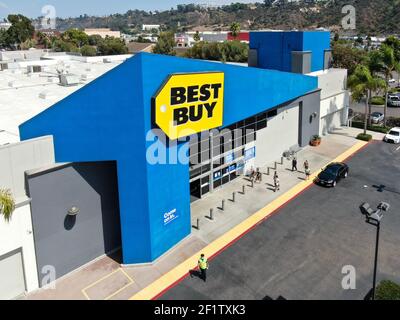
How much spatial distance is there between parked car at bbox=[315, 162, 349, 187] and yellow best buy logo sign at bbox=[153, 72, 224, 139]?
38.8 ft

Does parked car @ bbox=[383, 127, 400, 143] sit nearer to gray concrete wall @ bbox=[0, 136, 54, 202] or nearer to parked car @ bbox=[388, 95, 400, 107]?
parked car @ bbox=[388, 95, 400, 107]

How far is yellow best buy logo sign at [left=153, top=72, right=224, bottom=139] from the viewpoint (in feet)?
61.4

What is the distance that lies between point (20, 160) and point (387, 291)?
17040mm

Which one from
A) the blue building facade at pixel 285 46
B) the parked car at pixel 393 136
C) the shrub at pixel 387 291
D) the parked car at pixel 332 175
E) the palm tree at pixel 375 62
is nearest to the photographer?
the shrub at pixel 387 291

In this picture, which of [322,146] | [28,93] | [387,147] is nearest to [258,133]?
A: [322,146]

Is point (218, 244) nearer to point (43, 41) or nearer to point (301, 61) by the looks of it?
point (301, 61)

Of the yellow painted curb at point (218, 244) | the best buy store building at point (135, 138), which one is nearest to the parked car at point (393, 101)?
the yellow painted curb at point (218, 244)

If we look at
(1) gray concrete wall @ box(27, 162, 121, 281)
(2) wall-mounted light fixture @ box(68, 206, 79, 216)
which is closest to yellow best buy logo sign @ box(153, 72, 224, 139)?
(1) gray concrete wall @ box(27, 162, 121, 281)

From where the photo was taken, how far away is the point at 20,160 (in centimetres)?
1656

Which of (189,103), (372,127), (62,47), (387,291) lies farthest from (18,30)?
(387,291)

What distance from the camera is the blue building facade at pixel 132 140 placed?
17.6m

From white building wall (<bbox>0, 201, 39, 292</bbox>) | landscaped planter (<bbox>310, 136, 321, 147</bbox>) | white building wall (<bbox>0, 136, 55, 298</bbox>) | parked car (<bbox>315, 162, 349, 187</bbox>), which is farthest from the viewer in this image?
landscaped planter (<bbox>310, 136, 321, 147</bbox>)

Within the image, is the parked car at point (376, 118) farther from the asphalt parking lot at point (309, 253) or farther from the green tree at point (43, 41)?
the green tree at point (43, 41)

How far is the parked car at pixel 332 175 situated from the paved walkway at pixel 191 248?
1252mm
